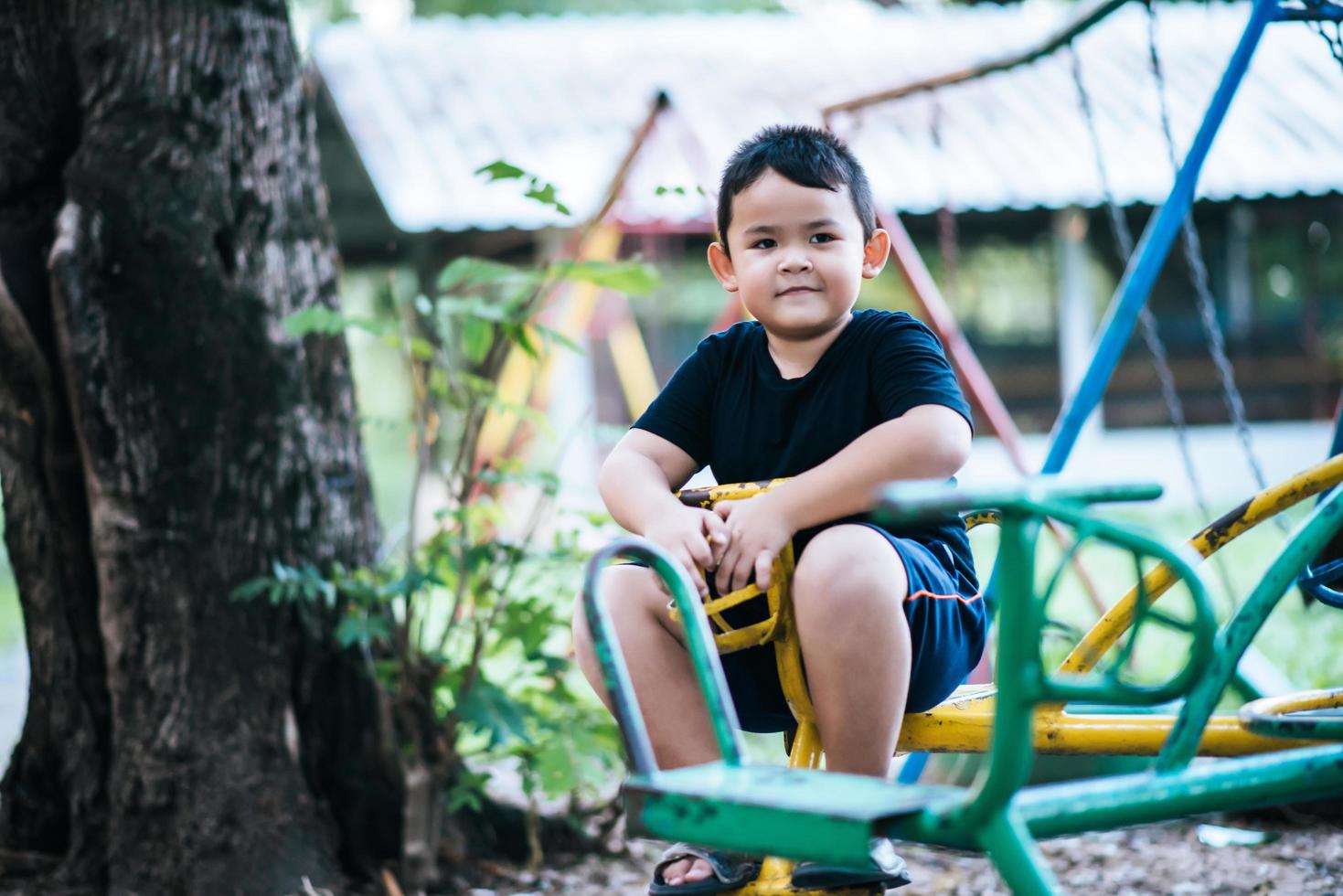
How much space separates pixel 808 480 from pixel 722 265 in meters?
0.53

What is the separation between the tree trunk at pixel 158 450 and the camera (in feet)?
8.84

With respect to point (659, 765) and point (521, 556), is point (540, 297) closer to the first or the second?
point (521, 556)

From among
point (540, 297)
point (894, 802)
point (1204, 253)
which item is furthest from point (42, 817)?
point (1204, 253)

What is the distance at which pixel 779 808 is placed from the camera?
124 centimetres

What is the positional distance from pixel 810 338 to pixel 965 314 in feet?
40.1

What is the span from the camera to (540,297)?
269 centimetres

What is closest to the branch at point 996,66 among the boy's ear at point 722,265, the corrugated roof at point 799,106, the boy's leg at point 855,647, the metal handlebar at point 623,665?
the boy's ear at point 722,265

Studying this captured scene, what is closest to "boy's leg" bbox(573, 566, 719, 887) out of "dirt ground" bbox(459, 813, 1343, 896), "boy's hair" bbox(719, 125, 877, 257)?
"boy's hair" bbox(719, 125, 877, 257)

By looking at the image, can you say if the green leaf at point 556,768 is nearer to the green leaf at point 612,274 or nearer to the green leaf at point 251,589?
the green leaf at point 251,589

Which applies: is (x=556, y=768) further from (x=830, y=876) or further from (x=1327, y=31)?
(x=1327, y=31)

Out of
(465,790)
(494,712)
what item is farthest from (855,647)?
(465,790)

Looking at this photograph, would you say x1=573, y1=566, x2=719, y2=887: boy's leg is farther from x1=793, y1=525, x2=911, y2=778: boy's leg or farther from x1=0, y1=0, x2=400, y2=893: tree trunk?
x1=0, y1=0, x2=400, y2=893: tree trunk

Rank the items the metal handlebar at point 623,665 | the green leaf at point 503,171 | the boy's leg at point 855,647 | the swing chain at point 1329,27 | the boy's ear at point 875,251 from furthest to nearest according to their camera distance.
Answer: the green leaf at point 503,171 < the swing chain at point 1329,27 < the boy's ear at point 875,251 < the boy's leg at point 855,647 < the metal handlebar at point 623,665

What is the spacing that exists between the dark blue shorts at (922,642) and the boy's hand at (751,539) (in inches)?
4.6
